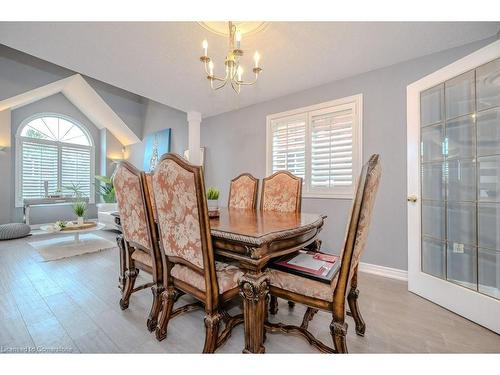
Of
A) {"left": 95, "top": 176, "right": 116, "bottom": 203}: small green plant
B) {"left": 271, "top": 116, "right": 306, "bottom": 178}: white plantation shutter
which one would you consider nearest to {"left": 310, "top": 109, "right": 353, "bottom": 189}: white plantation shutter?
{"left": 271, "top": 116, "right": 306, "bottom": 178}: white plantation shutter

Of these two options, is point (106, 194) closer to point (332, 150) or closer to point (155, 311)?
point (155, 311)

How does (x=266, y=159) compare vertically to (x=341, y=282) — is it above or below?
above

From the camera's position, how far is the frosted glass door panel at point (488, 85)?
164cm

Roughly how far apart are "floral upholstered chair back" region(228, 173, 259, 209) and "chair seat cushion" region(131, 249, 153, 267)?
1.15 meters

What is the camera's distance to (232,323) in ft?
4.55

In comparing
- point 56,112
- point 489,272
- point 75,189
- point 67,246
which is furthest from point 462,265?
point 56,112

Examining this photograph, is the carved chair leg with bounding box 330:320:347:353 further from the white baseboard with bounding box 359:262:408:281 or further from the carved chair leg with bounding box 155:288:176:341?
the white baseboard with bounding box 359:262:408:281

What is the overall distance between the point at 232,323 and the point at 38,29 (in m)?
3.07

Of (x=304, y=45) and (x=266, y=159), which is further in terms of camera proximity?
(x=266, y=159)

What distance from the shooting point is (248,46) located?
87.4 inches

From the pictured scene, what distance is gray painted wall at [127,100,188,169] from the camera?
505cm

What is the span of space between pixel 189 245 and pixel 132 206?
69 centimetres
